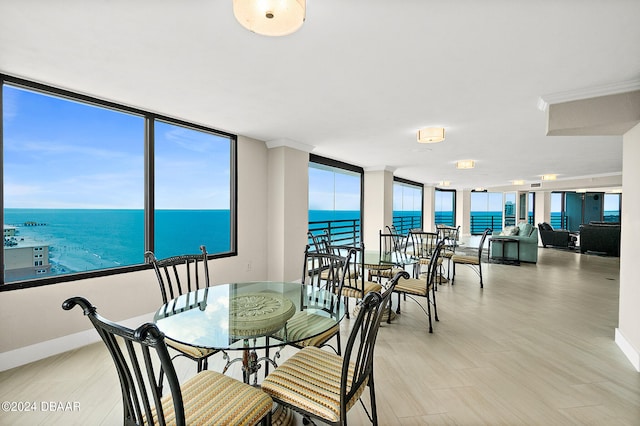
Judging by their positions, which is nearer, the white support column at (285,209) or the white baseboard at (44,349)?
the white baseboard at (44,349)

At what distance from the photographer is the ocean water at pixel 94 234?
8.12 ft

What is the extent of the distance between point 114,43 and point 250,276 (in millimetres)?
2993

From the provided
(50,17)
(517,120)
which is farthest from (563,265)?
(50,17)

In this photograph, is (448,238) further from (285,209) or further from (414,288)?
(285,209)

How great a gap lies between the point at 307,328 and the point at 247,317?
33cm

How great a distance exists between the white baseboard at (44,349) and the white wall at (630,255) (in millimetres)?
4500

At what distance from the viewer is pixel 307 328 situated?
1.53 meters

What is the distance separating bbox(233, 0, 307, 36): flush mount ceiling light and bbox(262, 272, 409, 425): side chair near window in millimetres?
1193

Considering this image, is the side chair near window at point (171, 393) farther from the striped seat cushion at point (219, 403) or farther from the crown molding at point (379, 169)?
the crown molding at point (379, 169)

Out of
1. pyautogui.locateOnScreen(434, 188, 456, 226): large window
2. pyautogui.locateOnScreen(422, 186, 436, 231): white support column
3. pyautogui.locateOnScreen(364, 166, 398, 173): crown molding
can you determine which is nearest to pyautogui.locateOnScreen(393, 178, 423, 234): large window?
pyautogui.locateOnScreen(422, 186, 436, 231): white support column

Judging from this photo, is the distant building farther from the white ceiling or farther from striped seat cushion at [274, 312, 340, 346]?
striped seat cushion at [274, 312, 340, 346]

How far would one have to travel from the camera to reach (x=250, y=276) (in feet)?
13.1

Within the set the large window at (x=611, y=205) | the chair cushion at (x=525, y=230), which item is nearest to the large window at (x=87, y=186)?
the chair cushion at (x=525, y=230)

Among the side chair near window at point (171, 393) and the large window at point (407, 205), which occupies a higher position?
the large window at point (407, 205)
